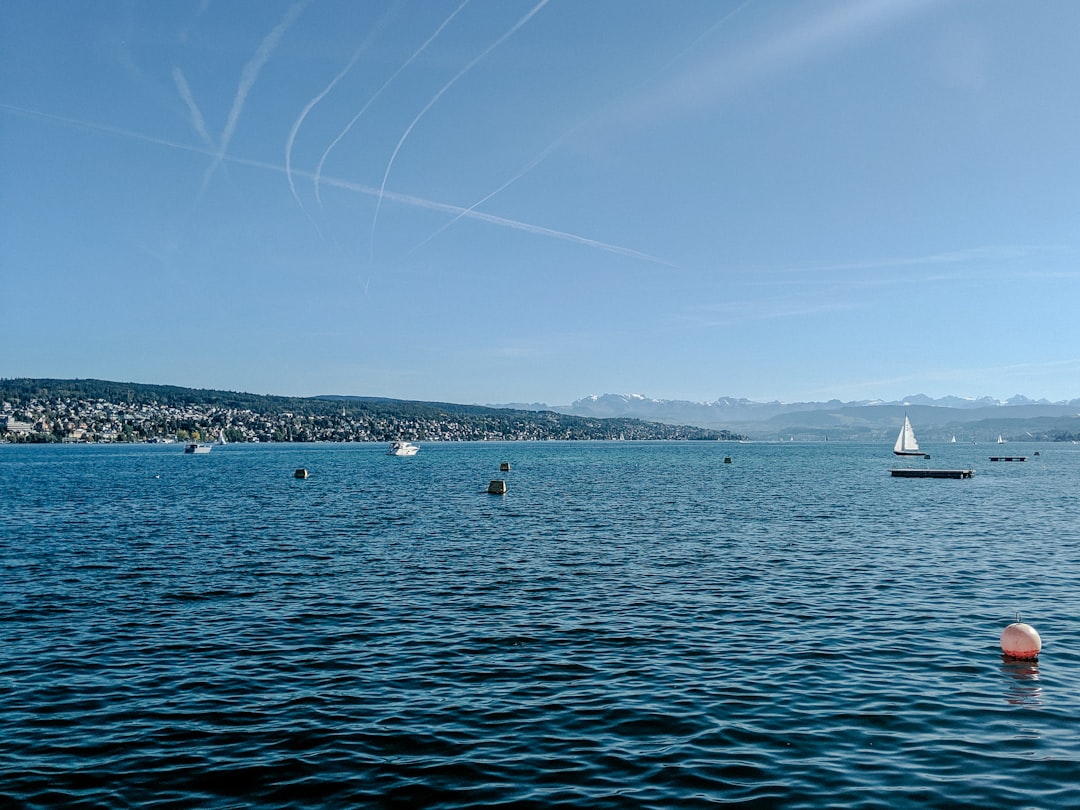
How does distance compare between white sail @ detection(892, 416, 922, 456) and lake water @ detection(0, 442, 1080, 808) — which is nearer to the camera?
lake water @ detection(0, 442, 1080, 808)

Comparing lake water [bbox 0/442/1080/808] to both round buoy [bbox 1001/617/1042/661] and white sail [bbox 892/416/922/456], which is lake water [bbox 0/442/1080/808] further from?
white sail [bbox 892/416/922/456]

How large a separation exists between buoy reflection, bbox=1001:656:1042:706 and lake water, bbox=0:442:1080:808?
93 mm

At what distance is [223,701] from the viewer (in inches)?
752

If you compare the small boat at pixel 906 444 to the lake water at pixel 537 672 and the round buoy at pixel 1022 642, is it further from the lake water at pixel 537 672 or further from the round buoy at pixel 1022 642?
the round buoy at pixel 1022 642

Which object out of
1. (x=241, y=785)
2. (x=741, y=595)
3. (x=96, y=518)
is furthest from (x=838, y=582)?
(x=96, y=518)

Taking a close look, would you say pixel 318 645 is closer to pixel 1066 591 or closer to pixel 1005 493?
pixel 1066 591

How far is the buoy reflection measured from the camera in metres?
19.2

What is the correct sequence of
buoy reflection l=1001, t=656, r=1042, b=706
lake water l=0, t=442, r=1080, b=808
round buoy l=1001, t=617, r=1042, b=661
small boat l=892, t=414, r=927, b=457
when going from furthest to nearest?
small boat l=892, t=414, r=927, b=457 < round buoy l=1001, t=617, r=1042, b=661 < buoy reflection l=1001, t=656, r=1042, b=706 < lake water l=0, t=442, r=1080, b=808

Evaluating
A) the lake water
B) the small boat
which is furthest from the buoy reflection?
the small boat

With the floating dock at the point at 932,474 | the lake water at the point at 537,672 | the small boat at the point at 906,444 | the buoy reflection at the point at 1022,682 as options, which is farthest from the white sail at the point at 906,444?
the buoy reflection at the point at 1022,682

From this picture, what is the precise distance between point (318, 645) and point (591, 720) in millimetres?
10579

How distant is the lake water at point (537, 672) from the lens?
577 inches

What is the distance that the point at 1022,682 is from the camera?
20625 mm

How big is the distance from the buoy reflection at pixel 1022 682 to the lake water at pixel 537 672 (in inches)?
3.7
